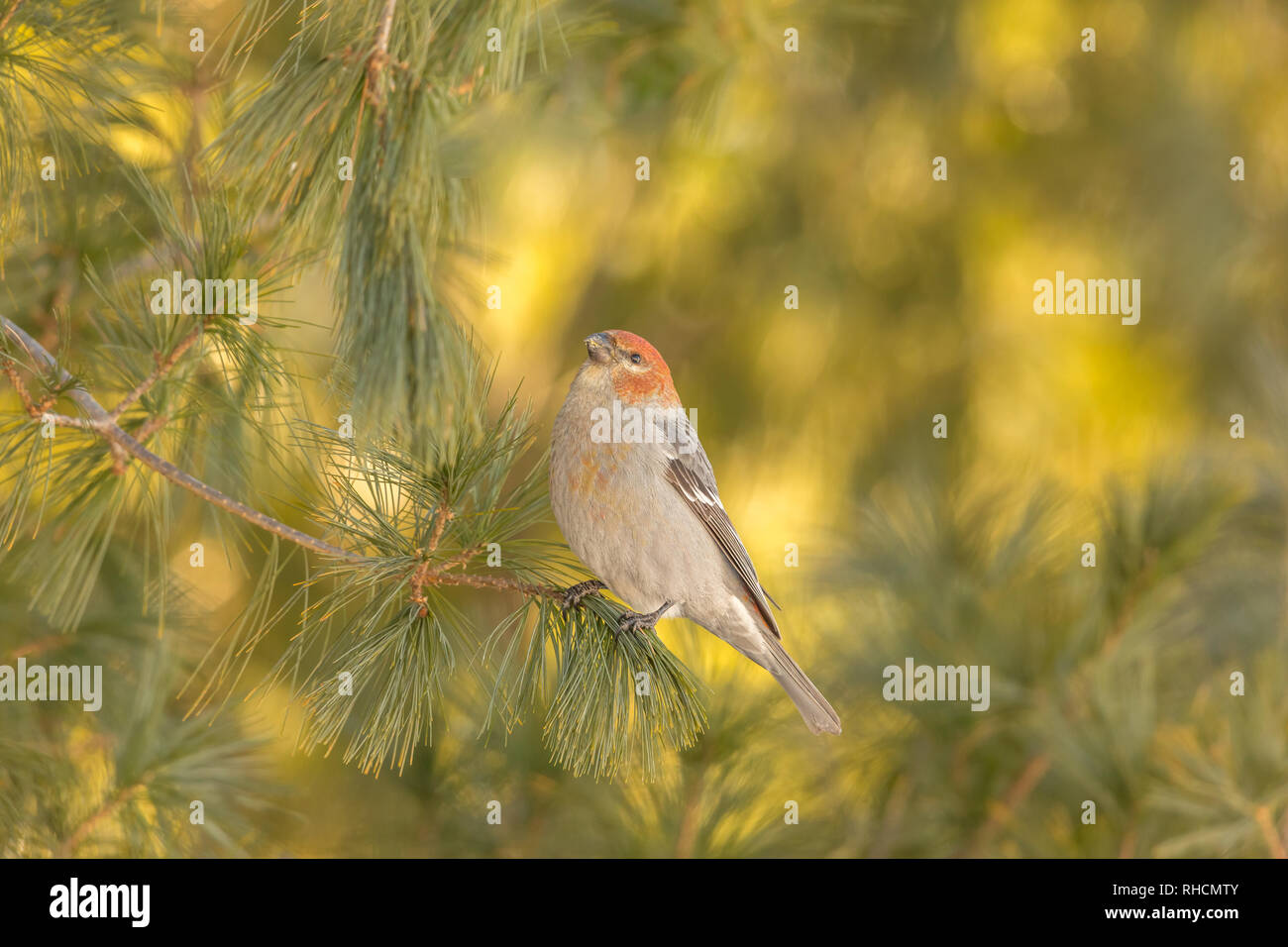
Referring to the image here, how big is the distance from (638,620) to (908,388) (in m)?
3.76

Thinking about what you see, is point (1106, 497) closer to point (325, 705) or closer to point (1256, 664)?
point (1256, 664)

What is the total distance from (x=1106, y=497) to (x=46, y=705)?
3399mm

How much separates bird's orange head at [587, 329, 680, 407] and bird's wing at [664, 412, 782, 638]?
143mm

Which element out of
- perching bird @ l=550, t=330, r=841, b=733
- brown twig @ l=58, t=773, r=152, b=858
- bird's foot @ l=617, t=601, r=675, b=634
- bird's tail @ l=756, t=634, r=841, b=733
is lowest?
brown twig @ l=58, t=773, r=152, b=858

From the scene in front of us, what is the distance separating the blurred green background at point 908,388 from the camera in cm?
337

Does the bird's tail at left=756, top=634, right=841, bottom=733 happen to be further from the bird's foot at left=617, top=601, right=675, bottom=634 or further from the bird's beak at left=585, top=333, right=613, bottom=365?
the bird's beak at left=585, top=333, right=613, bottom=365

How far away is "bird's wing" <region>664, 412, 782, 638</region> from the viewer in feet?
9.18

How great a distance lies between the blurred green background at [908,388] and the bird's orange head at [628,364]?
1.15 ft

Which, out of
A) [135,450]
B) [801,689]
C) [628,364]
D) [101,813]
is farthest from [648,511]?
[101,813]

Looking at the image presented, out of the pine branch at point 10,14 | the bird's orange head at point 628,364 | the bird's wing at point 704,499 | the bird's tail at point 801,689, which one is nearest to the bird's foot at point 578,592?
the bird's wing at point 704,499

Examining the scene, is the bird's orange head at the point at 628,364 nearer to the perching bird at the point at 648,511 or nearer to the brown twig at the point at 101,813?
the perching bird at the point at 648,511

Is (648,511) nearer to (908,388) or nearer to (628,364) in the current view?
(628,364)

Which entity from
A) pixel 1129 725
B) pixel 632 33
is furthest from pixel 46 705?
pixel 1129 725

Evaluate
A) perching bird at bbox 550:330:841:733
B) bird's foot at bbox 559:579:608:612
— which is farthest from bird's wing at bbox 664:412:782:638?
bird's foot at bbox 559:579:608:612
